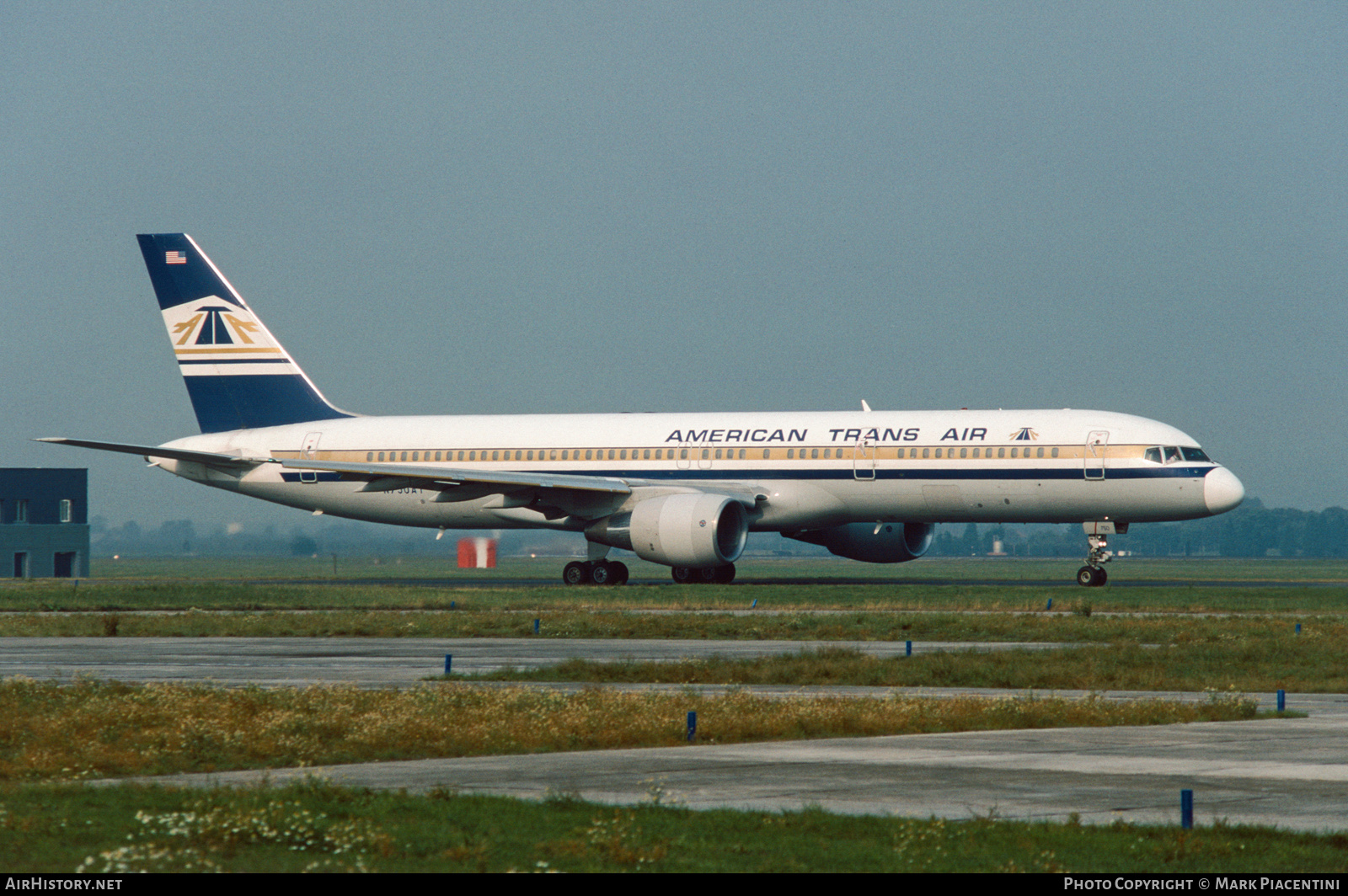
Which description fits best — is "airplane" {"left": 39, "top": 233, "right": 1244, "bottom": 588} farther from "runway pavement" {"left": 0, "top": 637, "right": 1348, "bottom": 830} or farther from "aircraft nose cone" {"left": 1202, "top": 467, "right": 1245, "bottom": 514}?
"runway pavement" {"left": 0, "top": 637, "right": 1348, "bottom": 830}

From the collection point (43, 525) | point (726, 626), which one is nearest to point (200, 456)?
point (726, 626)

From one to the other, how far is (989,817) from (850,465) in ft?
116

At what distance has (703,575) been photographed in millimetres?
53094

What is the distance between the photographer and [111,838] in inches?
450

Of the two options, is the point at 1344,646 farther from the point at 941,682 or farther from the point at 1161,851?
the point at 1161,851

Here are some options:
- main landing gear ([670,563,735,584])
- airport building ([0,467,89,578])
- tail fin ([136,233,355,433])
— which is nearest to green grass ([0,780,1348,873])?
main landing gear ([670,563,735,584])

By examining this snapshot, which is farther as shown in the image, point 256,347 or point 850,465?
point 256,347

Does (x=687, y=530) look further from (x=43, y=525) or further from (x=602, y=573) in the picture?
(x=43, y=525)

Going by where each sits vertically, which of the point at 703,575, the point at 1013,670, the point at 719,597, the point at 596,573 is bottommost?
the point at 1013,670

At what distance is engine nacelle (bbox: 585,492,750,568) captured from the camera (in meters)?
46.1

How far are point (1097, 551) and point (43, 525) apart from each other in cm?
6261

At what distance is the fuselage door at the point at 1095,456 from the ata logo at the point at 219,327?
95.7 feet

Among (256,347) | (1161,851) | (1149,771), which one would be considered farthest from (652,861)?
(256,347)

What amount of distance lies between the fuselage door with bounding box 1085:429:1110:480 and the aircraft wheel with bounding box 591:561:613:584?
1553 cm
